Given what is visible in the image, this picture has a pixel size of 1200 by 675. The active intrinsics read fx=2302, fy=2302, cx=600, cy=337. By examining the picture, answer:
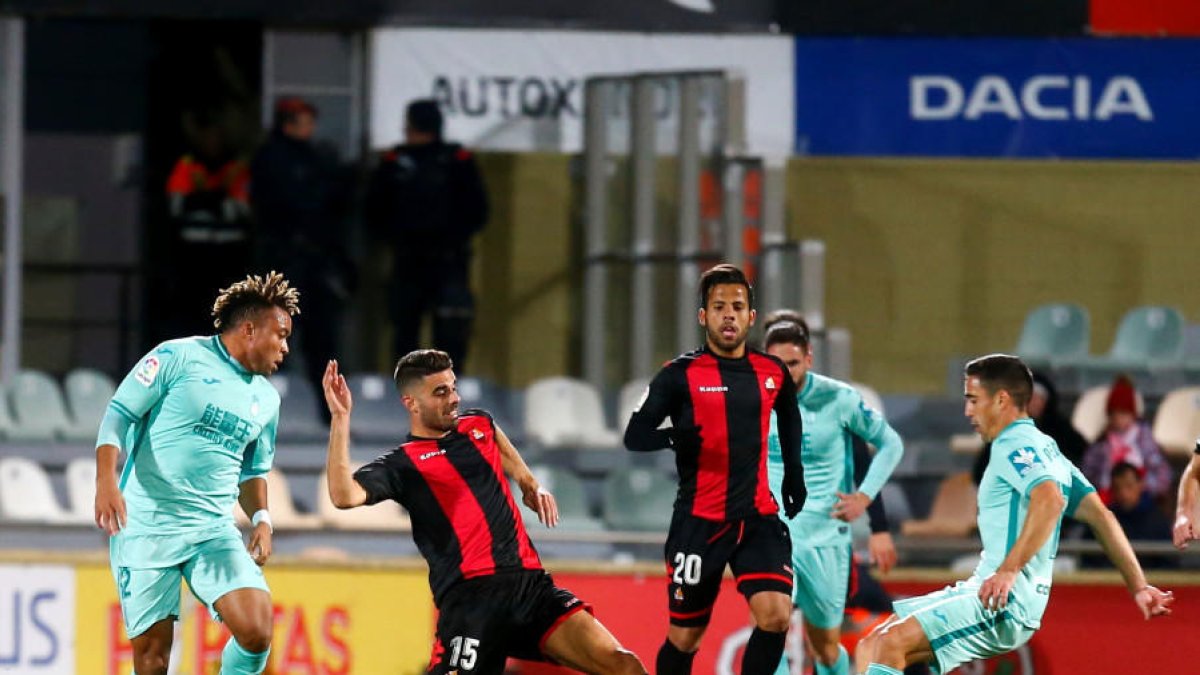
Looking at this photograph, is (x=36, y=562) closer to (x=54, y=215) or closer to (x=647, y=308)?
(x=647, y=308)

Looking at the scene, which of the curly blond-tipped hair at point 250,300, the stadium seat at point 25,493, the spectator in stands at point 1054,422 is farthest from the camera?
the stadium seat at point 25,493

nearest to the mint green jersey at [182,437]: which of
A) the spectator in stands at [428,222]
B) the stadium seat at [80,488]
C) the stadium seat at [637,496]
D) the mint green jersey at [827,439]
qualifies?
the mint green jersey at [827,439]

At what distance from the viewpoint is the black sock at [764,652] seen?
8492mm

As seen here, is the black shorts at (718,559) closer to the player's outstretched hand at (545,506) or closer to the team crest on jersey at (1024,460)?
the player's outstretched hand at (545,506)

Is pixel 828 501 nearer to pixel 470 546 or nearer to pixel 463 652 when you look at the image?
pixel 470 546

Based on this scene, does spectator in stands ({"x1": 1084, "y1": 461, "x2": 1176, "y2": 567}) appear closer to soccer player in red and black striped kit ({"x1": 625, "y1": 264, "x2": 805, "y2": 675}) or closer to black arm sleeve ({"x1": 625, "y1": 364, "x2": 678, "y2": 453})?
soccer player in red and black striped kit ({"x1": 625, "y1": 264, "x2": 805, "y2": 675})

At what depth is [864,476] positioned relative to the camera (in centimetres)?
993

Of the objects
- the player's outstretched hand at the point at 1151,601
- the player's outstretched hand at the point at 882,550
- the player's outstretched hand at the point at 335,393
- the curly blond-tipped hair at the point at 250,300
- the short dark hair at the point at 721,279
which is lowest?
the player's outstretched hand at the point at 882,550

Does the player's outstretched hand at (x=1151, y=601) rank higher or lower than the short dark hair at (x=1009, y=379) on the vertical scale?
lower

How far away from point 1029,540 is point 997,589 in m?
0.20

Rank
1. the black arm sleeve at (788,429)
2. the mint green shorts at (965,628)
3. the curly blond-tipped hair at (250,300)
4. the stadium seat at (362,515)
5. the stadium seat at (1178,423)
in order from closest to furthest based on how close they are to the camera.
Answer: the mint green shorts at (965,628) → the curly blond-tipped hair at (250,300) → the black arm sleeve at (788,429) → the stadium seat at (362,515) → the stadium seat at (1178,423)

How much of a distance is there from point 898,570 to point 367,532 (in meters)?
2.50

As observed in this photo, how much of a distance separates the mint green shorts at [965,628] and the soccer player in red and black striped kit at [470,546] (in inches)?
40.8

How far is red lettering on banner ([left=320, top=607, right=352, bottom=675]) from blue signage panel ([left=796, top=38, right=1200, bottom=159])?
5827 millimetres
